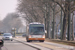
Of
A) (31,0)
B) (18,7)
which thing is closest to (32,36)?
(31,0)

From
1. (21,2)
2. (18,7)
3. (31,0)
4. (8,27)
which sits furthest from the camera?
(8,27)

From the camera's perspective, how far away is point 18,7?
2958 inches

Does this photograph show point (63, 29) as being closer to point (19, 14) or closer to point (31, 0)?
point (31, 0)

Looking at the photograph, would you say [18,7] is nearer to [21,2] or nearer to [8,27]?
[21,2]

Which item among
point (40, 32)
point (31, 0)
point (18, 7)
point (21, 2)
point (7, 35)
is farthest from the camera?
point (18, 7)

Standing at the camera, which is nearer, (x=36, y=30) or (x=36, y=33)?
(x=36, y=33)

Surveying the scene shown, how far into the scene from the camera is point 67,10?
4184cm

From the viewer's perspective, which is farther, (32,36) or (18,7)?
(18,7)

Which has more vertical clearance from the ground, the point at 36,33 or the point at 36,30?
the point at 36,30

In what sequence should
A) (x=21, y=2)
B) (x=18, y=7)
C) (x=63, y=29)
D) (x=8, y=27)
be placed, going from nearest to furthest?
(x=63, y=29)
(x=21, y=2)
(x=18, y=7)
(x=8, y=27)

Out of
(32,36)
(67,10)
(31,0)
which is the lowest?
(32,36)

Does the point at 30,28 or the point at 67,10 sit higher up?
the point at 67,10

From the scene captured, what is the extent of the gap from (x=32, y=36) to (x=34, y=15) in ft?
98.3

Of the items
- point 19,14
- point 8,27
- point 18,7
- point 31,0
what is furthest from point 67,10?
point 8,27
